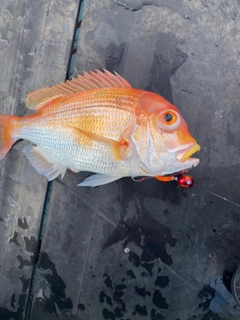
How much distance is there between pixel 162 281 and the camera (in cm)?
224

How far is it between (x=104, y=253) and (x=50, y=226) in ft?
1.45

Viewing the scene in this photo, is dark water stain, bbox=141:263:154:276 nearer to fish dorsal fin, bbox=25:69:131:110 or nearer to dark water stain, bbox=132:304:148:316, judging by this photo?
dark water stain, bbox=132:304:148:316

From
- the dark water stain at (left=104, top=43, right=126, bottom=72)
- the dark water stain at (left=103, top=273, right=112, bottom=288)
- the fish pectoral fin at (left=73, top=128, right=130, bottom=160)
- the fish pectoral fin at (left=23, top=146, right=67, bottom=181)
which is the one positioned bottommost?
the dark water stain at (left=103, top=273, right=112, bottom=288)

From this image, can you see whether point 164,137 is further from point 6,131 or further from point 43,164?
point 6,131

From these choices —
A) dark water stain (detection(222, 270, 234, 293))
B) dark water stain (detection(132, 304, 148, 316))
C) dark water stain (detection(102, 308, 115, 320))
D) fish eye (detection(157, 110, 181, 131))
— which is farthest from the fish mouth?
dark water stain (detection(102, 308, 115, 320))

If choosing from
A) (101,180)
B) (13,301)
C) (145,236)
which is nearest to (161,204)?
(145,236)

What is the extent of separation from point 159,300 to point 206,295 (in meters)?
0.34

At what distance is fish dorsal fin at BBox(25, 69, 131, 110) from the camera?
169 centimetres

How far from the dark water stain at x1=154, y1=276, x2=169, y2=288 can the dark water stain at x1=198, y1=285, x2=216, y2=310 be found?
25cm

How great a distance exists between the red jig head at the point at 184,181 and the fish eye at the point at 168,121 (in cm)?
57

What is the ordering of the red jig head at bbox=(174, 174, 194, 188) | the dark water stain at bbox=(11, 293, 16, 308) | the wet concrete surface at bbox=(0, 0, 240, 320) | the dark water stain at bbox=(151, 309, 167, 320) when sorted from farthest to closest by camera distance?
the dark water stain at bbox=(11, 293, 16, 308) → the dark water stain at bbox=(151, 309, 167, 320) → the wet concrete surface at bbox=(0, 0, 240, 320) → the red jig head at bbox=(174, 174, 194, 188)

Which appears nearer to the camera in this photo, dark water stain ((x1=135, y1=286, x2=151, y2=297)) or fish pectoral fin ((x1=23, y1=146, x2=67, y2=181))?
fish pectoral fin ((x1=23, y1=146, x2=67, y2=181))

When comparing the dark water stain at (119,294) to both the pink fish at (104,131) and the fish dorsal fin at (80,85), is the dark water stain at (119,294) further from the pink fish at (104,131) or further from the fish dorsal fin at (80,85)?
the fish dorsal fin at (80,85)

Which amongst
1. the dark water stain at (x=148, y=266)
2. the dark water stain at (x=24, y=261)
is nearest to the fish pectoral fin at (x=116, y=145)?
the dark water stain at (x=148, y=266)
